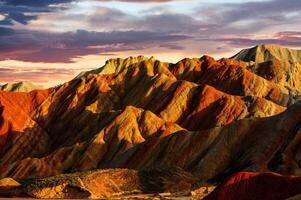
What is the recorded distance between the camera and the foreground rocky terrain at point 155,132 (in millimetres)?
93062

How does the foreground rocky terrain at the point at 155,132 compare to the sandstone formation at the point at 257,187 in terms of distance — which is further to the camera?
the foreground rocky terrain at the point at 155,132

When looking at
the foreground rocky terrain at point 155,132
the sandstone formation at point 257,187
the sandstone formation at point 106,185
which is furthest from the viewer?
the foreground rocky terrain at point 155,132

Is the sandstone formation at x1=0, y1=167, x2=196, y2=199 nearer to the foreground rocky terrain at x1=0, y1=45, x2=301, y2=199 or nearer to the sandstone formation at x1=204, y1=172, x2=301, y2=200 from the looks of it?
the foreground rocky terrain at x1=0, y1=45, x2=301, y2=199

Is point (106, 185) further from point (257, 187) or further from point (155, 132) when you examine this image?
point (257, 187)

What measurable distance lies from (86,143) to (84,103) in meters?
39.5

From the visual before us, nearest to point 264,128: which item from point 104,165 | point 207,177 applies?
point 207,177

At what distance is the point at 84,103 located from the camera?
176 meters

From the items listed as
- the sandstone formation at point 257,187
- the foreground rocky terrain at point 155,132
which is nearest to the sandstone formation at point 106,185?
the foreground rocky terrain at point 155,132

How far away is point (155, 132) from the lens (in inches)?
5477

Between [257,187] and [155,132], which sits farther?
[155,132]

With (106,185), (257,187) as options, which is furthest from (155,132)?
(257,187)

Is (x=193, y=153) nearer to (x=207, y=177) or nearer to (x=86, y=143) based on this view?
(x=207, y=177)

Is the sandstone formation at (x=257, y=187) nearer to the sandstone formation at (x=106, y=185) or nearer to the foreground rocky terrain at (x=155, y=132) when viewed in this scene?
the foreground rocky terrain at (x=155, y=132)

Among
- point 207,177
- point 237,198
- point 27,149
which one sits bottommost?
point 27,149
